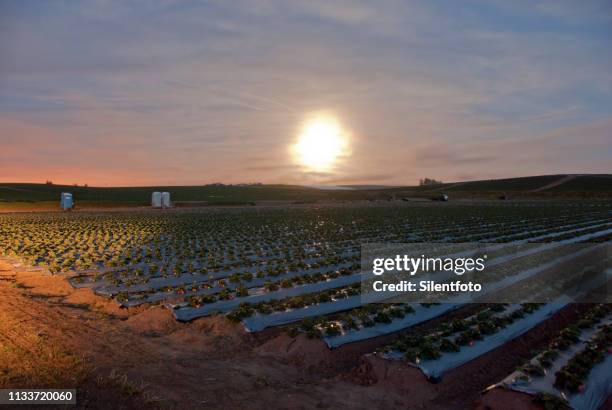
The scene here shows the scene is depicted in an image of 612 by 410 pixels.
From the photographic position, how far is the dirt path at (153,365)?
6.50 m

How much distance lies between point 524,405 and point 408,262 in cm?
1062

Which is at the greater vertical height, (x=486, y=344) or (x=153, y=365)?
(x=486, y=344)

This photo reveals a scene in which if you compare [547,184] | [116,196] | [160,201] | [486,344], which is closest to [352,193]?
[547,184]

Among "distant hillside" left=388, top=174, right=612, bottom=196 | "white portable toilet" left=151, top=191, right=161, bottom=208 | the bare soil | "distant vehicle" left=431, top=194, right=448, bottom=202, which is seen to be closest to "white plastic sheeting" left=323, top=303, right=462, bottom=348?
the bare soil

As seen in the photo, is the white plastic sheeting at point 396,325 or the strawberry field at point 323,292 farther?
the white plastic sheeting at point 396,325

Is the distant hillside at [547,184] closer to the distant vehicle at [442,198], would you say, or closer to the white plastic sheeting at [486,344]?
the distant vehicle at [442,198]

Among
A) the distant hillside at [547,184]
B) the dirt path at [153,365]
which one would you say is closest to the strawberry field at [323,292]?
the dirt path at [153,365]

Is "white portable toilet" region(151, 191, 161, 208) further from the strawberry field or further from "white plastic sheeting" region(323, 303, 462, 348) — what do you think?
"white plastic sheeting" region(323, 303, 462, 348)

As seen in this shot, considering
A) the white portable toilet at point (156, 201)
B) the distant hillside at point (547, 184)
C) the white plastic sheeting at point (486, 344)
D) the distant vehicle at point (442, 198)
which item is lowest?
the white plastic sheeting at point (486, 344)

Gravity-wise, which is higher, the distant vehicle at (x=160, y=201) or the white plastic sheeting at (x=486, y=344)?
the distant vehicle at (x=160, y=201)

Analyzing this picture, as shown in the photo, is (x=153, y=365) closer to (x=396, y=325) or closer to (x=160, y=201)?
(x=396, y=325)

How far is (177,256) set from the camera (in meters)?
18.7

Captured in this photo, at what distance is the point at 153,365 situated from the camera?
25.3 feet

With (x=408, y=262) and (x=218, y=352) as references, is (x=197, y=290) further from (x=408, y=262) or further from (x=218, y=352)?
(x=408, y=262)
